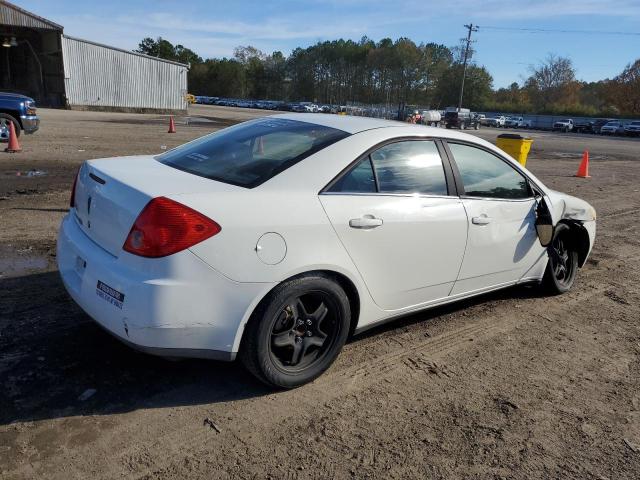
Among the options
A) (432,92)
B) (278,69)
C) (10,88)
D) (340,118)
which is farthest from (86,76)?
(278,69)

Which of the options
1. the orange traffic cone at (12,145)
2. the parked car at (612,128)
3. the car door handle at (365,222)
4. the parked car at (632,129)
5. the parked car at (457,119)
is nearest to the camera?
the car door handle at (365,222)

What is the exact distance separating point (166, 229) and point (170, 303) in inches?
Result: 14.8

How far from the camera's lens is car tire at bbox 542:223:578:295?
4.91m

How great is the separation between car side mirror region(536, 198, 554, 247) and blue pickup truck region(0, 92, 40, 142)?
44.7 ft

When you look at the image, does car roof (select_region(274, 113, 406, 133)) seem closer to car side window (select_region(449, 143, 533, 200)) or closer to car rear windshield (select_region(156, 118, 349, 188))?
car rear windshield (select_region(156, 118, 349, 188))

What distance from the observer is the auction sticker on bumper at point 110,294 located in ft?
8.92

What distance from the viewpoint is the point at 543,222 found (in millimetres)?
4566

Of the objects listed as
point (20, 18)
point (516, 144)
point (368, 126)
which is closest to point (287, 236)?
point (368, 126)

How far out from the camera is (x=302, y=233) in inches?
117

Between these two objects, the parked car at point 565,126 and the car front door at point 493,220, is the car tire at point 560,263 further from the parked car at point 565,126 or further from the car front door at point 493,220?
the parked car at point 565,126

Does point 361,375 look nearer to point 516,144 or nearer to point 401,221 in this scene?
point 401,221

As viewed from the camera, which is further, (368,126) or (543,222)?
(543,222)

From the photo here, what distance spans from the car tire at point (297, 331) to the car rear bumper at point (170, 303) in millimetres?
107

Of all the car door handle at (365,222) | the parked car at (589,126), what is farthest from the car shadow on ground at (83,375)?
the parked car at (589,126)
